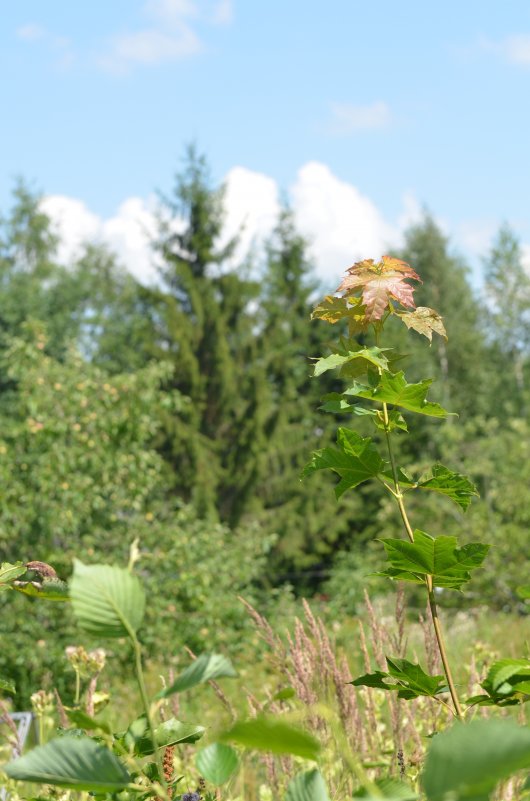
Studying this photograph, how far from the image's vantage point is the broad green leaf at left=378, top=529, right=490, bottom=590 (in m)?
1.04

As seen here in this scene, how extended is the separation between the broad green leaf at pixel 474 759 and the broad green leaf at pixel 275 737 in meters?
0.06

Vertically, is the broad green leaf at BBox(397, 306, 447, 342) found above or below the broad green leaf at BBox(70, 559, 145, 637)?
above

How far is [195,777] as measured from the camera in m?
2.31

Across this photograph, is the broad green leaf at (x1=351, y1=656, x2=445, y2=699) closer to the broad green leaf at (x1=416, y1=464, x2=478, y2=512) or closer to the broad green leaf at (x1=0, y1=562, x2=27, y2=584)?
the broad green leaf at (x1=416, y1=464, x2=478, y2=512)

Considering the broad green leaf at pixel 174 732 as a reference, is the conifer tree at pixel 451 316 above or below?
above

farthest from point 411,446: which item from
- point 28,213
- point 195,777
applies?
point 195,777

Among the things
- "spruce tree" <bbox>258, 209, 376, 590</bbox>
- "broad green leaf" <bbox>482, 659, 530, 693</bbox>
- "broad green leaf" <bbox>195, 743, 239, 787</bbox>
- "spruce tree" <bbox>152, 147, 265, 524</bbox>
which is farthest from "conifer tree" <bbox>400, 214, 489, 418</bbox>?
"broad green leaf" <bbox>195, 743, 239, 787</bbox>

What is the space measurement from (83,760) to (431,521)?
1424 cm

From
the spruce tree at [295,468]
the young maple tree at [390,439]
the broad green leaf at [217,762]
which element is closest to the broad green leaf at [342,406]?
the young maple tree at [390,439]

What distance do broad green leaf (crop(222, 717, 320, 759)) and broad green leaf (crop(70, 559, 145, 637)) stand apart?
0.39 ft

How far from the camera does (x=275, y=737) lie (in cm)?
52

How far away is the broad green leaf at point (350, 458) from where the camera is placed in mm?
1104

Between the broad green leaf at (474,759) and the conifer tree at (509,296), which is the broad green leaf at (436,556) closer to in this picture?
the broad green leaf at (474,759)

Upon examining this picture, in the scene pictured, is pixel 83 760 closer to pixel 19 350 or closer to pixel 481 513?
pixel 19 350
